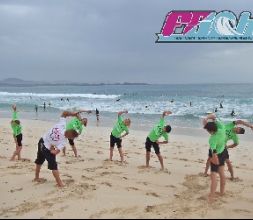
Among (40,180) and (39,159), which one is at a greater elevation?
(39,159)

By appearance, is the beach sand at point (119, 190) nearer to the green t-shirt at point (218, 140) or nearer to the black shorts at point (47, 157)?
the black shorts at point (47, 157)

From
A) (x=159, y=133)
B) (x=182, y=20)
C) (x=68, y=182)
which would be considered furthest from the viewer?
(x=182, y=20)

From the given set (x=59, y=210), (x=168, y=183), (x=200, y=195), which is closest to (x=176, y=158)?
(x=168, y=183)

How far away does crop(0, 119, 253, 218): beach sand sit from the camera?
281 inches

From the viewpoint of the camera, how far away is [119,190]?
27.8 ft

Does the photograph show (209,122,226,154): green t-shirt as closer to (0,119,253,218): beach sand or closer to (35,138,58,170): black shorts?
(0,119,253,218): beach sand

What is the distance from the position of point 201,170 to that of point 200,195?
11.3 feet

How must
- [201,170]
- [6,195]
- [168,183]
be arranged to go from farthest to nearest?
[201,170] → [168,183] → [6,195]

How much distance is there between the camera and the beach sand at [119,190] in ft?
23.4

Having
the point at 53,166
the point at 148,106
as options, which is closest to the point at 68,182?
the point at 53,166

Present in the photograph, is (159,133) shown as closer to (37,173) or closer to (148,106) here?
(37,173)

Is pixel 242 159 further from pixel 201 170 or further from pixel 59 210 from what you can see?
pixel 59 210

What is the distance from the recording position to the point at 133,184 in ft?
30.4

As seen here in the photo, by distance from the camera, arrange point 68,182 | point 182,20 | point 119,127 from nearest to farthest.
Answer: point 68,182
point 119,127
point 182,20
